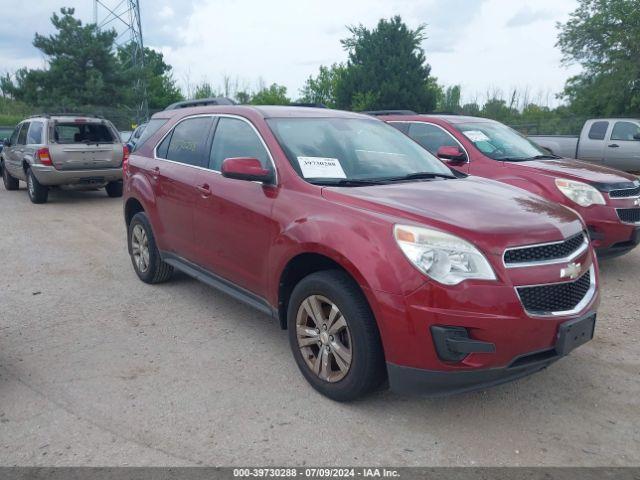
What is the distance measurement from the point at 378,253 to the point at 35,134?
10.8 m

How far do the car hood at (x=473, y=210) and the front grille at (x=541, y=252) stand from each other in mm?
37

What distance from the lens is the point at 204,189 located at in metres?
4.45

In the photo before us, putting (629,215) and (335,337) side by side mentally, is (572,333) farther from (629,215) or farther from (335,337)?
(629,215)

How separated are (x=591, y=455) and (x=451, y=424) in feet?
2.31

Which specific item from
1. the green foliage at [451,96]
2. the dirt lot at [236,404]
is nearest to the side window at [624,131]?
the dirt lot at [236,404]

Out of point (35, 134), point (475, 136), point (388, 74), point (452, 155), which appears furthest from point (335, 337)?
point (388, 74)

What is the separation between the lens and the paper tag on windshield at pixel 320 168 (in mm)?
3729

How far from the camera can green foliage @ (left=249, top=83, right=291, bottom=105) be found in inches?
1821

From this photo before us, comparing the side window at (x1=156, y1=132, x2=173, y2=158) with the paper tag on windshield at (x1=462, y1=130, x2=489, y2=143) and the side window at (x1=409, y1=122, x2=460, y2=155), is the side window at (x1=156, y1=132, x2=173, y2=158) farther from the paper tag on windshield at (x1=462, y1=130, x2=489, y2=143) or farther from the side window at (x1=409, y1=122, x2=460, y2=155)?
the paper tag on windshield at (x1=462, y1=130, x2=489, y2=143)

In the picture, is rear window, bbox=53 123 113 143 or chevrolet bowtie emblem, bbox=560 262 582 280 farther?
rear window, bbox=53 123 113 143

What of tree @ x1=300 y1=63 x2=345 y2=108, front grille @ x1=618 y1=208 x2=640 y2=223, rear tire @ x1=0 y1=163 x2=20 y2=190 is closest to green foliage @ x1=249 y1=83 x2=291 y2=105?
tree @ x1=300 y1=63 x2=345 y2=108

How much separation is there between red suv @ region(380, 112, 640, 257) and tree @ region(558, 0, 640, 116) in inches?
869

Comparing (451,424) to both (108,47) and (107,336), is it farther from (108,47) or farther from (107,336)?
(108,47)

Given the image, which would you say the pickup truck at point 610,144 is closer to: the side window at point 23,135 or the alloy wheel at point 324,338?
the alloy wheel at point 324,338
